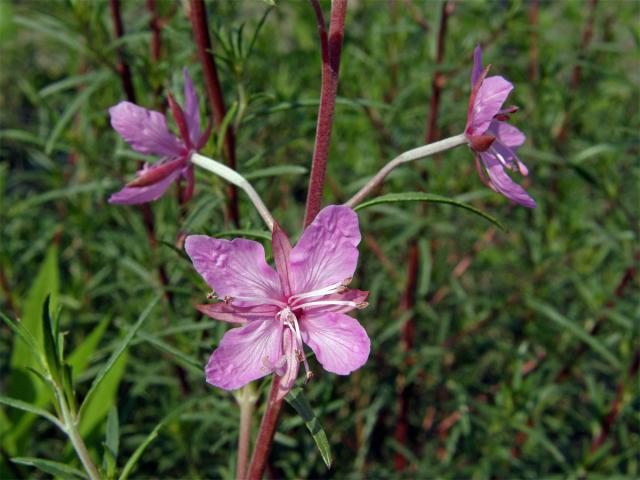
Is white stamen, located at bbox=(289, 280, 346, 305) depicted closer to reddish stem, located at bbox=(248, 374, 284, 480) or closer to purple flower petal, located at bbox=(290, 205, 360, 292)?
purple flower petal, located at bbox=(290, 205, 360, 292)

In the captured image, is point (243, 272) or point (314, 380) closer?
point (243, 272)

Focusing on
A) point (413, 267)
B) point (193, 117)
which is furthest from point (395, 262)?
point (193, 117)

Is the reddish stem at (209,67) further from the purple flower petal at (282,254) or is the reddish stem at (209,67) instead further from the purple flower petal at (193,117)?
the purple flower petal at (282,254)

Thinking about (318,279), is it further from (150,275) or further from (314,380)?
(314,380)

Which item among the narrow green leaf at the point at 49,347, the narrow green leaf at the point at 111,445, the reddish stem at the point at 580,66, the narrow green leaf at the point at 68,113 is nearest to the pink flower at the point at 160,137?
the narrow green leaf at the point at 49,347

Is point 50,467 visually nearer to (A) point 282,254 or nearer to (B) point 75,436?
(B) point 75,436

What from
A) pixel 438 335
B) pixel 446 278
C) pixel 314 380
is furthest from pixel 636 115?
pixel 314 380
